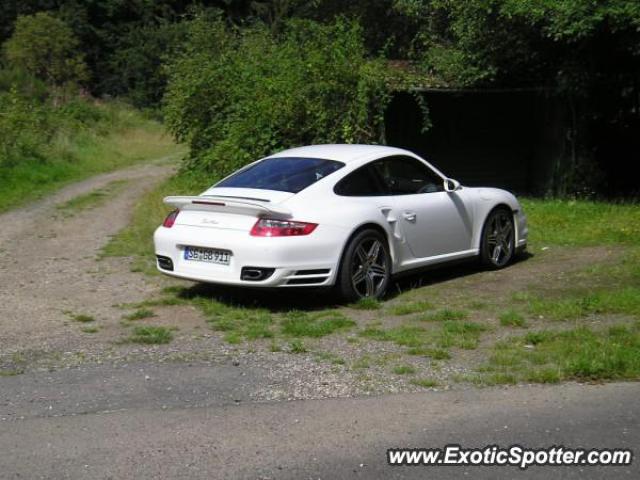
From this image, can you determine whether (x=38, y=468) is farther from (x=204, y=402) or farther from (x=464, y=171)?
(x=464, y=171)

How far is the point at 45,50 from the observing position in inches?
2045

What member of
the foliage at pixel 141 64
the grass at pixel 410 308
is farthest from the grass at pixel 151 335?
the foliage at pixel 141 64

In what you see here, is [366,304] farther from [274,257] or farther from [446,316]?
[274,257]

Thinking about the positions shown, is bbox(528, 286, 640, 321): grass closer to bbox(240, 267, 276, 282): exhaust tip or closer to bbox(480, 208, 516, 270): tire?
bbox(480, 208, 516, 270): tire

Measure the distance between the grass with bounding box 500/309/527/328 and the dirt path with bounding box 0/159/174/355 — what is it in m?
3.35

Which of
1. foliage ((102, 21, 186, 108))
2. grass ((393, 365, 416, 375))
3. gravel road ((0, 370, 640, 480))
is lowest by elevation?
gravel road ((0, 370, 640, 480))

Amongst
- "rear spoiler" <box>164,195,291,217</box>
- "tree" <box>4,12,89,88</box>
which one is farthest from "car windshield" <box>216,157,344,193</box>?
"tree" <box>4,12,89,88</box>

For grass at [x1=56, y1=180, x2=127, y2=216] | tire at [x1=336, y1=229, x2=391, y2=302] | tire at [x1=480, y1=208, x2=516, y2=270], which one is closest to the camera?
tire at [x1=336, y1=229, x2=391, y2=302]

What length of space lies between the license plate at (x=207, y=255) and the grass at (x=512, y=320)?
2447 millimetres

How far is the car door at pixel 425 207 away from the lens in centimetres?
919

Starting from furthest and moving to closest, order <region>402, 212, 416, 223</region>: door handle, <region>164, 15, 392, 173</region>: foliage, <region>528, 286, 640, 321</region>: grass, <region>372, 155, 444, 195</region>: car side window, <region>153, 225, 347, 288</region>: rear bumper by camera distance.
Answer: <region>164, 15, 392, 173</region>: foliage, <region>372, 155, 444, 195</region>: car side window, <region>402, 212, 416, 223</region>: door handle, <region>153, 225, 347, 288</region>: rear bumper, <region>528, 286, 640, 321</region>: grass

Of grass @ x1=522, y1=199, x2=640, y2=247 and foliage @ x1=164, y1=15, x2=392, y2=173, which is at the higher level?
foliage @ x1=164, y1=15, x2=392, y2=173

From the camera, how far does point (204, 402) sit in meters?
5.70

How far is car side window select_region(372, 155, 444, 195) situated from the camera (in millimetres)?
9375
